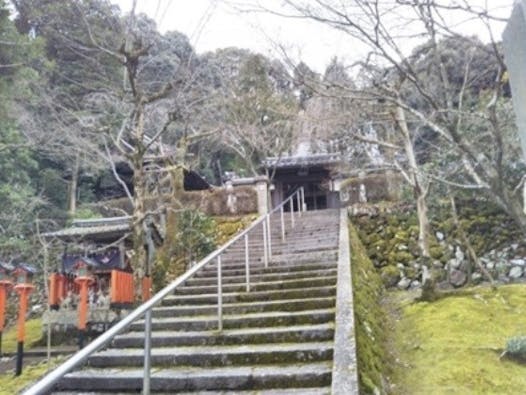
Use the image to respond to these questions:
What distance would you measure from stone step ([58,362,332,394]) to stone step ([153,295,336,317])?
4.99ft

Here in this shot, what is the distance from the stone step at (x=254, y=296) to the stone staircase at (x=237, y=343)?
1 cm

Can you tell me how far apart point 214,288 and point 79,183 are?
17568 millimetres

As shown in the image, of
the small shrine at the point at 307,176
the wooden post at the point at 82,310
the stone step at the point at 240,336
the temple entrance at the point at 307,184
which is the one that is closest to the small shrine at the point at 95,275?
the wooden post at the point at 82,310

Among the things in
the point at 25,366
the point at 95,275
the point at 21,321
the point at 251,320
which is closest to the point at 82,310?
the point at 21,321

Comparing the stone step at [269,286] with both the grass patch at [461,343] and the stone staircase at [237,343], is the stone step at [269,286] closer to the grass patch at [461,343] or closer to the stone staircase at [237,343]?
the stone staircase at [237,343]

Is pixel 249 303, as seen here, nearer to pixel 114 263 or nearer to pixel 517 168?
pixel 114 263

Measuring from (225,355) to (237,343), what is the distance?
0.41 m

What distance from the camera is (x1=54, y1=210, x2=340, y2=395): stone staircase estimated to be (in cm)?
402

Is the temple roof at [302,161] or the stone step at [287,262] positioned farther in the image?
the temple roof at [302,161]

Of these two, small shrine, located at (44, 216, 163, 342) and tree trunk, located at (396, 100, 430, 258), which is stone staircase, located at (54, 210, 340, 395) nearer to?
tree trunk, located at (396, 100, 430, 258)

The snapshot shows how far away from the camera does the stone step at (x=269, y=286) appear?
659 centimetres

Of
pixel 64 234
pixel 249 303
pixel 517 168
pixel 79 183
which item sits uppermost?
pixel 79 183

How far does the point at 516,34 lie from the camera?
1.51 meters

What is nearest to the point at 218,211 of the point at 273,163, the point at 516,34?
the point at 273,163
